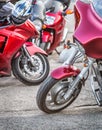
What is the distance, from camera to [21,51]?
5605mm

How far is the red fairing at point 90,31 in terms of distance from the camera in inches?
163

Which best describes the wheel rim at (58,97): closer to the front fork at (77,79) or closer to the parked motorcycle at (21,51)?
the front fork at (77,79)

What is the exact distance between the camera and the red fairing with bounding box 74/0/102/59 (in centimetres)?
414

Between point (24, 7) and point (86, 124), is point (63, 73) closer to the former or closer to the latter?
point (86, 124)

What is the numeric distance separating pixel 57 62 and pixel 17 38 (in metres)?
1.71

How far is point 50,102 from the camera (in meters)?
4.69

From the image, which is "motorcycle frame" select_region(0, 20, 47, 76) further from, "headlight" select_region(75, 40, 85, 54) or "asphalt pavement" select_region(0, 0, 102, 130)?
"headlight" select_region(75, 40, 85, 54)

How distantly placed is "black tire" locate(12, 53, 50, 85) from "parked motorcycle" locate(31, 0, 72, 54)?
110 centimetres

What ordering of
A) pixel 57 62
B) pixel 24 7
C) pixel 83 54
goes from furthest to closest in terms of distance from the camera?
pixel 57 62
pixel 24 7
pixel 83 54

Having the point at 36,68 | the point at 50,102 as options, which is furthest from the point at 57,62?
the point at 50,102

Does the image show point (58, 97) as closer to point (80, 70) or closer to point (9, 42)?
point (80, 70)

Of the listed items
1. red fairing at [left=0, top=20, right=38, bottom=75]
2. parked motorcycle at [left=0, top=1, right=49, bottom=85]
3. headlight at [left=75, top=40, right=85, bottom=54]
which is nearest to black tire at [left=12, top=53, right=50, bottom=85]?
parked motorcycle at [left=0, top=1, right=49, bottom=85]

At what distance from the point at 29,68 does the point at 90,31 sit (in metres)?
1.77

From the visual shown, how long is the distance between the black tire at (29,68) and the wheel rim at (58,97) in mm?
1015
